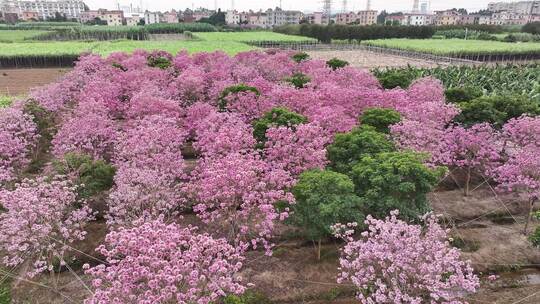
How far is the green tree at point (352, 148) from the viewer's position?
44.7 feet

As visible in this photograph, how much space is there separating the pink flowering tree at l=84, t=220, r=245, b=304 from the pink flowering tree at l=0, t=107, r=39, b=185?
7.83 metres

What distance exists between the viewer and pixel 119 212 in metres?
10.7

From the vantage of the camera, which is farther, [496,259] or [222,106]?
[222,106]

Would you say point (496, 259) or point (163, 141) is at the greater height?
point (163, 141)

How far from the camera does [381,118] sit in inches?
680

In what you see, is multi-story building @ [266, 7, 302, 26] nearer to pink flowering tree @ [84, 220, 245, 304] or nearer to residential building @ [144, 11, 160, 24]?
residential building @ [144, 11, 160, 24]

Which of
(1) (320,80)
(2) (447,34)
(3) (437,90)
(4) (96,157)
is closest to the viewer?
(4) (96,157)

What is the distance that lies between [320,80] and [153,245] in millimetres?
18512

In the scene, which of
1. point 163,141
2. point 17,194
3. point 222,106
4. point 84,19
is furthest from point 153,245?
point 84,19

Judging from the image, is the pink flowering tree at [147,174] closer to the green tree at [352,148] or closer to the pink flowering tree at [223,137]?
the pink flowering tree at [223,137]

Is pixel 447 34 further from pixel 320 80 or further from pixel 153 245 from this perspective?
pixel 153 245

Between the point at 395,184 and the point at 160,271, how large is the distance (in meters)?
7.24

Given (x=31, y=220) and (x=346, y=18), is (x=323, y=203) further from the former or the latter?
(x=346, y=18)

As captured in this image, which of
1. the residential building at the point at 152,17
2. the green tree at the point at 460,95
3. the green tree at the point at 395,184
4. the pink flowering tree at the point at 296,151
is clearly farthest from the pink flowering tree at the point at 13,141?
the residential building at the point at 152,17
